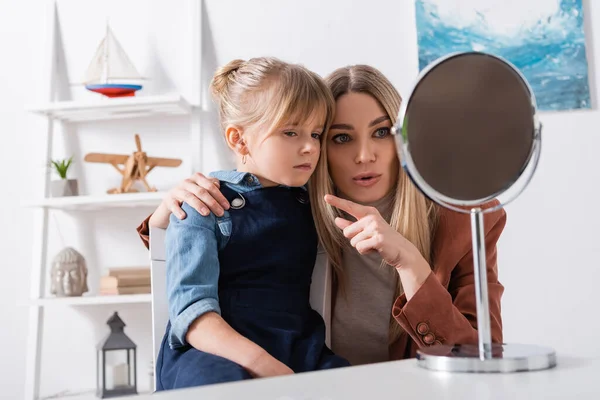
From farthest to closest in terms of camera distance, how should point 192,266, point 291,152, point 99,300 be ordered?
1. point 99,300
2. point 291,152
3. point 192,266

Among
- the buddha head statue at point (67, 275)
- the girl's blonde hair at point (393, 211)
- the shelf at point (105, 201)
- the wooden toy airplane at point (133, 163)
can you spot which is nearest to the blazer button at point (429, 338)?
the girl's blonde hair at point (393, 211)

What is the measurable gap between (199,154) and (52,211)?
675mm

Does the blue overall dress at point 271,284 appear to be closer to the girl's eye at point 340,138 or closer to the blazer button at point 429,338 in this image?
the girl's eye at point 340,138

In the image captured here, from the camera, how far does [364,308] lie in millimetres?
1356

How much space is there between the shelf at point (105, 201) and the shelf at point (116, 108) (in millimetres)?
340

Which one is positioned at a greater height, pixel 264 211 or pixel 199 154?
pixel 199 154

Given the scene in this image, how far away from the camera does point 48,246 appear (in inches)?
117

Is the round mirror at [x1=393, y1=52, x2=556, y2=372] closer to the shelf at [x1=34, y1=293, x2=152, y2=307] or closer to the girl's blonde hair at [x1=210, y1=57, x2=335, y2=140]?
the girl's blonde hair at [x1=210, y1=57, x2=335, y2=140]

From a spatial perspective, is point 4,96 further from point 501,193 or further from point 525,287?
point 501,193

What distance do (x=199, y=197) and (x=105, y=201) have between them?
5.10 feet

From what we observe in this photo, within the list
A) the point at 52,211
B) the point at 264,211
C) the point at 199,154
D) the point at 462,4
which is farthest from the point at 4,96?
the point at 264,211

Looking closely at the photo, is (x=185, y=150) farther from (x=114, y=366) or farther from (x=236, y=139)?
(x=236, y=139)

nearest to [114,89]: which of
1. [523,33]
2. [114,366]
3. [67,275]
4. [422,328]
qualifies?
[67,275]

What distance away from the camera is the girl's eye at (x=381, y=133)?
4.43 ft
